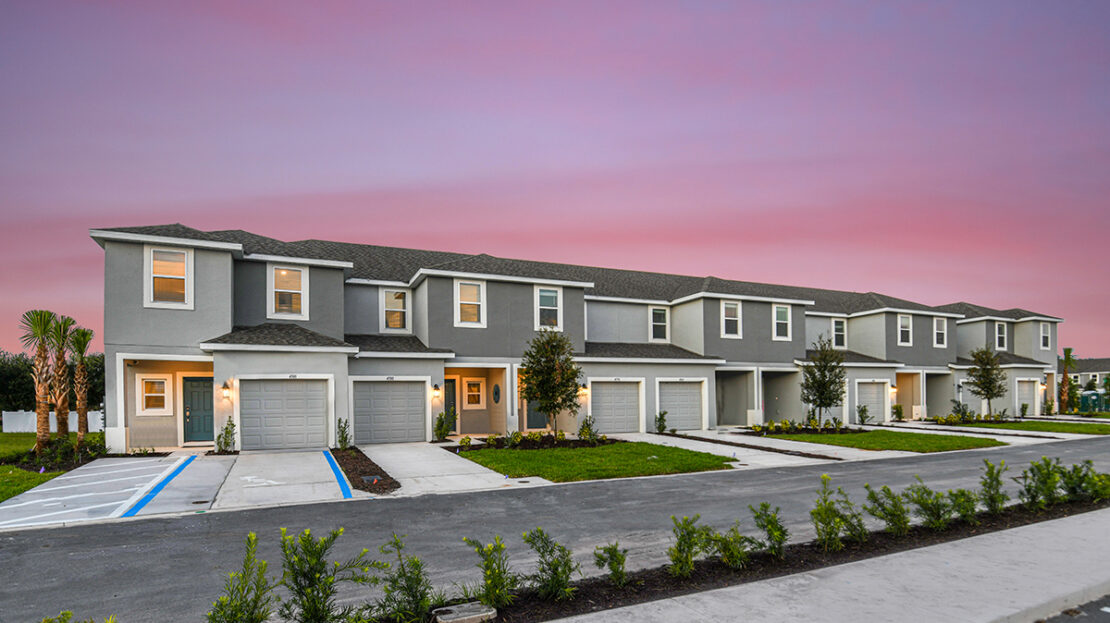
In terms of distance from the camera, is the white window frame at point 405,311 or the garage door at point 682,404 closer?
the white window frame at point 405,311

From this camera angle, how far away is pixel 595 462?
48.7 ft

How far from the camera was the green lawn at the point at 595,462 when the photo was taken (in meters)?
13.3

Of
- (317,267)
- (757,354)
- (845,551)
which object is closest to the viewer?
(845,551)

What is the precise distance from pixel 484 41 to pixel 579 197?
857cm

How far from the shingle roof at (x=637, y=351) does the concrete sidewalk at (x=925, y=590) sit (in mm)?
16853

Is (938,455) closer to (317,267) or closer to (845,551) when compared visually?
(845,551)

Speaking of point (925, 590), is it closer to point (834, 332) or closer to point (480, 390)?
point (480, 390)

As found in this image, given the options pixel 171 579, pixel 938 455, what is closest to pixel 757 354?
pixel 938 455

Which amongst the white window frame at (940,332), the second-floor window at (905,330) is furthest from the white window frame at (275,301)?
the white window frame at (940,332)

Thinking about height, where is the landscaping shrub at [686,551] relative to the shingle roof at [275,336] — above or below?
below

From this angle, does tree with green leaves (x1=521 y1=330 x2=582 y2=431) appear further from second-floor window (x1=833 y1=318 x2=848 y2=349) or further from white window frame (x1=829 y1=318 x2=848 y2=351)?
second-floor window (x1=833 y1=318 x2=848 y2=349)

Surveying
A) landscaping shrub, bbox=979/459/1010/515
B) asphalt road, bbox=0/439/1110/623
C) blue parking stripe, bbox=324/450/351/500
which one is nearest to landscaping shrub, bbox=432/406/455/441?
blue parking stripe, bbox=324/450/351/500

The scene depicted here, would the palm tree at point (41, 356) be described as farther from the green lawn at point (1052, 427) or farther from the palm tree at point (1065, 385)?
the palm tree at point (1065, 385)

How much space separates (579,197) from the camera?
2372 cm
